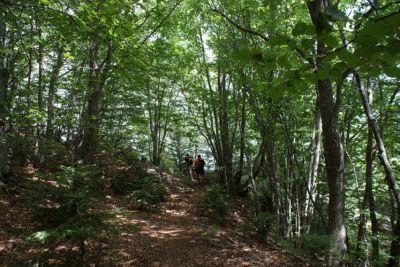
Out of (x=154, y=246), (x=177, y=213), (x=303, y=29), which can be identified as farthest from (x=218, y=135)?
(x=303, y=29)

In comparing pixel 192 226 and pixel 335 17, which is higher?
pixel 335 17

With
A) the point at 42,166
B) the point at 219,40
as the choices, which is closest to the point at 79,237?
the point at 42,166

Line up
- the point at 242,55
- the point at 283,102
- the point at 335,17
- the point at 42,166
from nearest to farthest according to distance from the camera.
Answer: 1. the point at 335,17
2. the point at 242,55
3. the point at 283,102
4. the point at 42,166

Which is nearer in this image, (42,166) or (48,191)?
(48,191)

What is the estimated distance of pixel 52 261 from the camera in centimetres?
447

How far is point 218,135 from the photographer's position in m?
14.0

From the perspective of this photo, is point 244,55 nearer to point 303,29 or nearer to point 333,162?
point 303,29

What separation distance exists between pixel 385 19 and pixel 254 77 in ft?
23.1

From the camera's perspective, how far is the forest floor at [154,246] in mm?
4699

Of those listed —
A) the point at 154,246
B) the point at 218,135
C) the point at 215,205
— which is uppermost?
the point at 218,135

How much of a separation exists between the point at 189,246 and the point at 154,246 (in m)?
0.78

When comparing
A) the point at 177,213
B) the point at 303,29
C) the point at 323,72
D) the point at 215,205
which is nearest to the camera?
the point at 303,29

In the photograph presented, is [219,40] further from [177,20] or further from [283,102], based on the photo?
[283,102]

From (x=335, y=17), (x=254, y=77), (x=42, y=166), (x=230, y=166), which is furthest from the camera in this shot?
(x=230, y=166)
